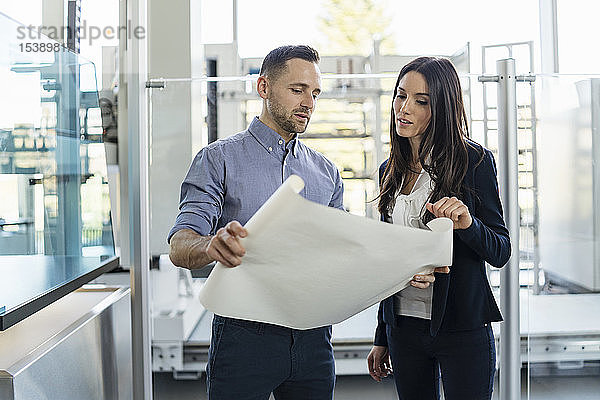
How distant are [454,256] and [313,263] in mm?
491

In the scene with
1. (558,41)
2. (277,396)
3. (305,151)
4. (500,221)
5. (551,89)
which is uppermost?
(558,41)

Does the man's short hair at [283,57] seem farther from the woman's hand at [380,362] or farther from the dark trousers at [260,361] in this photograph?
the woman's hand at [380,362]

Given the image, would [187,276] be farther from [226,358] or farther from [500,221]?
[500,221]

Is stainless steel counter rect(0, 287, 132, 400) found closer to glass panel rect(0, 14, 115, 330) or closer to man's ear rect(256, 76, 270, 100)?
glass panel rect(0, 14, 115, 330)

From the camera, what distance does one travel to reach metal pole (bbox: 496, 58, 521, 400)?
206cm

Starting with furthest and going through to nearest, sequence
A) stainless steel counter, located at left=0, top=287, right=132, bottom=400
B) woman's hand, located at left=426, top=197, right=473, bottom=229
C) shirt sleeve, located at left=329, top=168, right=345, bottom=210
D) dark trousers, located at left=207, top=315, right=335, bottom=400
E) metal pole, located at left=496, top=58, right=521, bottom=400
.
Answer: metal pole, located at left=496, top=58, right=521, bottom=400 → shirt sleeve, located at left=329, top=168, right=345, bottom=210 → dark trousers, located at left=207, top=315, right=335, bottom=400 → woman's hand, located at left=426, top=197, right=473, bottom=229 → stainless steel counter, located at left=0, top=287, right=132, bottom=400

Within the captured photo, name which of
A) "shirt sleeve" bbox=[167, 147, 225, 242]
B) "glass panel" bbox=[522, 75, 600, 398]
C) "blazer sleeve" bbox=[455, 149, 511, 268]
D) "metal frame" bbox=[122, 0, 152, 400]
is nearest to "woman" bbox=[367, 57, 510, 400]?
"blazer sleeve" bbox=[455, 149, 511, 268]

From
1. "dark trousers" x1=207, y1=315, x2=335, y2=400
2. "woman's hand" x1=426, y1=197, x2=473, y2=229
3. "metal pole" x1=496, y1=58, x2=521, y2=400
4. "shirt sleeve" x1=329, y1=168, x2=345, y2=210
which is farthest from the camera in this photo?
"metal pole" x1=496, y1=58, x2=521, y2=400

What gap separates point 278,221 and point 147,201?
106 centimetres

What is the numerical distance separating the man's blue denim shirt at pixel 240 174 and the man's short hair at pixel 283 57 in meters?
0.13

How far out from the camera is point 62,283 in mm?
1462

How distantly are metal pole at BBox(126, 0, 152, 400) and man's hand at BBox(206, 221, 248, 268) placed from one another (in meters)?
0.91

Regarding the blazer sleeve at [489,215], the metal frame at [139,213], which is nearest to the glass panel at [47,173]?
the metal frame at [139,213]

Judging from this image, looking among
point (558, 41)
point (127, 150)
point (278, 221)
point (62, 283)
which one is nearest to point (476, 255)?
point (278, 221)
